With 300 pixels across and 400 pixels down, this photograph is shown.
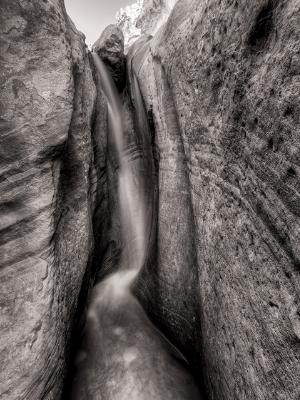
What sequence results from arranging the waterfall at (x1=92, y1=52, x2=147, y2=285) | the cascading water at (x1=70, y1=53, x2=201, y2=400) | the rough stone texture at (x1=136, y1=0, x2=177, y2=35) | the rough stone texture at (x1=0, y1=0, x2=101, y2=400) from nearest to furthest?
1. the rough stone texture at (x1=0, y1=0, x2=101, y2=400)
2. the cascading water at (x1=70, y1=53, x2=201, y2=400)
3. the waterfall at (x1=92, y1=52, x2=147, y2=285)
4. the rough stone texture at (x1=136, y1=0, x2=177, y2=35)

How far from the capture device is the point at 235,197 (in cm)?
321

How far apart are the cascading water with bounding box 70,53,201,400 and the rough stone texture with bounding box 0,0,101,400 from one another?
0.83 metres

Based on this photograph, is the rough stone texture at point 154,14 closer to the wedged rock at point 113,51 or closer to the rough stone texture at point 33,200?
the wedged rock at point 113,51

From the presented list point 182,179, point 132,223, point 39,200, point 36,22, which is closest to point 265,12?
point 182,179

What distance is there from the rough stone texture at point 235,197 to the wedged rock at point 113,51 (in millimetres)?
3523

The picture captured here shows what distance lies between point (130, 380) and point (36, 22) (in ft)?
20.4

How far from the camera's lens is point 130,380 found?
4422 millimetres

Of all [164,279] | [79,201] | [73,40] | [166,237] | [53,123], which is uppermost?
[73,40]

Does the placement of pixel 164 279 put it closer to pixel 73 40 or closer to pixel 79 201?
pixel 79 201

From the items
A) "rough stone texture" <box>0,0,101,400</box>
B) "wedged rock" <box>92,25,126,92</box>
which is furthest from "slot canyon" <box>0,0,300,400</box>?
"wedged rock" <box>92,25,126,92</box>

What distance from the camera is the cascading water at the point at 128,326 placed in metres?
4.39

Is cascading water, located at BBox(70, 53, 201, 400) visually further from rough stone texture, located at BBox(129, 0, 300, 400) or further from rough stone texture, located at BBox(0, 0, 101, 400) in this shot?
rough stone texture, located at BBox(0, 0, 101, 400)

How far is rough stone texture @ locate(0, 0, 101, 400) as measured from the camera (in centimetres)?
344

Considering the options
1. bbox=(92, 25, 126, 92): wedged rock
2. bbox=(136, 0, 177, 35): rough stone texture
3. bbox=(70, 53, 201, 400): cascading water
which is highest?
bbox=(136, 0, 177, 35): rough stone texture
